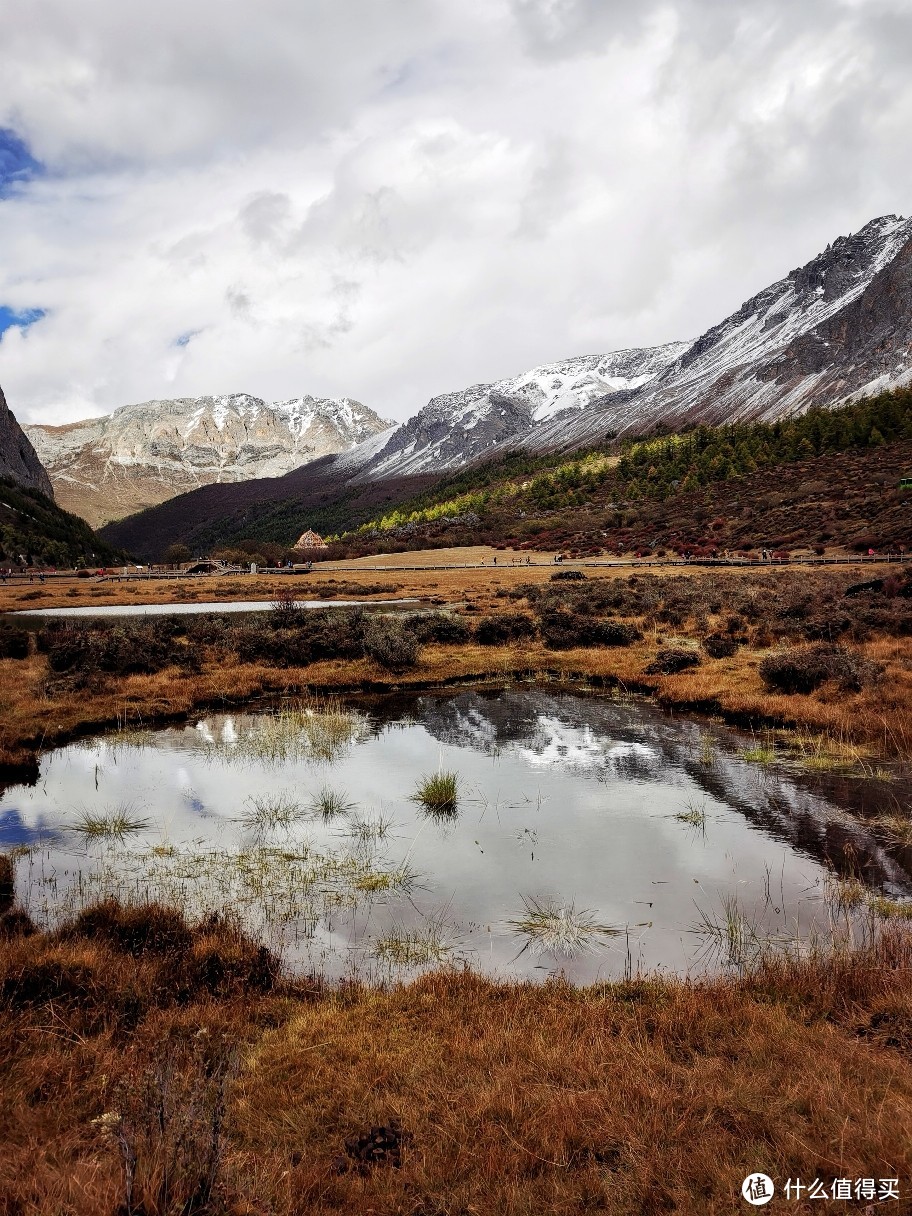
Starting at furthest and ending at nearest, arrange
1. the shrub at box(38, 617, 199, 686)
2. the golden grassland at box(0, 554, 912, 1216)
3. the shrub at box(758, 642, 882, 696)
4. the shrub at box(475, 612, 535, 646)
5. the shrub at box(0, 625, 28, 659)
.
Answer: the shrub at box(475, 612, 535, 646)
the shrub at box(0, 625, 28, 659)
the shrub at box(38, 617, 199, 686)
the shrub at box(758, 642, 882, 696)
the golden grassland at box(0, 554, 912, 1216)

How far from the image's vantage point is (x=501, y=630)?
110ft

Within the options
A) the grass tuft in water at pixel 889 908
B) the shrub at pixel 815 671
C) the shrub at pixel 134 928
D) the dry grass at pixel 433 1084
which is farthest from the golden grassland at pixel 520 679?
the dry grass at pixel 433 1084

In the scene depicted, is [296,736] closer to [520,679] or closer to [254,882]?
[254,882]

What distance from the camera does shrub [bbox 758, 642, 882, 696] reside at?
19.6 metres

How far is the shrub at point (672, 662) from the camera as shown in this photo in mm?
24953

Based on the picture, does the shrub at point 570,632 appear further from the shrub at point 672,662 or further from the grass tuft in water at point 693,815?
the grass tuft in water at point 693,815

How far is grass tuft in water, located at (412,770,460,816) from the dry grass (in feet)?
18.8

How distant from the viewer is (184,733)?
19.9 m

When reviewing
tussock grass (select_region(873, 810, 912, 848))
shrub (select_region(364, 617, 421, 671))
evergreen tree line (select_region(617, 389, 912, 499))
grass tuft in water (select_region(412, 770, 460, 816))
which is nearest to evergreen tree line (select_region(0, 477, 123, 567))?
evergreen tree line (select_region(617, 389, 912, 499))

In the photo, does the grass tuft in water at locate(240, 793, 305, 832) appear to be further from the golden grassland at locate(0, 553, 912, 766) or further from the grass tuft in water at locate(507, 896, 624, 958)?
the golden grassland at locate(0, 553, 912, 766)

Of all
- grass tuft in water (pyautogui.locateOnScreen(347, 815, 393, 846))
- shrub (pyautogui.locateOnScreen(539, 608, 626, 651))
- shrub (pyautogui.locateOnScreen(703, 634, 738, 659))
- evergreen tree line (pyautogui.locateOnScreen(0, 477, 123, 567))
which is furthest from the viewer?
evergreen tree line (pyautogui.locateOnScreen(0, 477, 123, 567))

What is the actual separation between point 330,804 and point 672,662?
50.9 ft

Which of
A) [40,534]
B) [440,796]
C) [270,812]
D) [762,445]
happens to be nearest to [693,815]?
[440,796]

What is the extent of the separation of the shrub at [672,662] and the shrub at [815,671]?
3.51 metres
